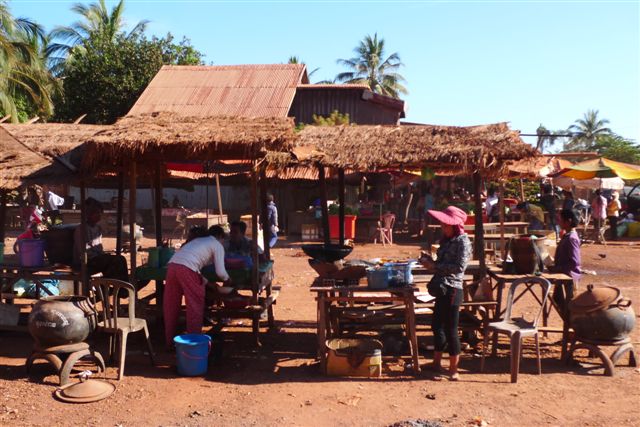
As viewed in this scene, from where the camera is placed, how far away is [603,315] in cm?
657

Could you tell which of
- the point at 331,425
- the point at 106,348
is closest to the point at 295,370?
the point at 331,425

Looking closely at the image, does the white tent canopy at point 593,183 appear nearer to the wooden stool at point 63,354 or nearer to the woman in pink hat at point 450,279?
the woman in pink hat at point 450,279

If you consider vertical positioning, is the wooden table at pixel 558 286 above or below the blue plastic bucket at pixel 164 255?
below

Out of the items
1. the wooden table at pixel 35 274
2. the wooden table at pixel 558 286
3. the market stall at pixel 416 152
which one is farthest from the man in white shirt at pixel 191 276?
the wooden table at pixel 558 286

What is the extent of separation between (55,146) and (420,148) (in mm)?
5744

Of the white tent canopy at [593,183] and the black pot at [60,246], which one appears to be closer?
the black pot at [60,246]

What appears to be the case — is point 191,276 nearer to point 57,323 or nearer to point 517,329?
point 57,323

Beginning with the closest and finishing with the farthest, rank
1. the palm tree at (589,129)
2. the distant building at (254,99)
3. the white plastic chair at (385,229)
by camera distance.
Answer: the white plastic chair at (385,229)
the distant building at (254,99)
the palm tree at (589,129)

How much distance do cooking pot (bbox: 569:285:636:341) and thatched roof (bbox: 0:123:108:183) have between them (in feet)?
20.9

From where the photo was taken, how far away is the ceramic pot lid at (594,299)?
6.55m

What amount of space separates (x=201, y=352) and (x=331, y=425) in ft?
6.37

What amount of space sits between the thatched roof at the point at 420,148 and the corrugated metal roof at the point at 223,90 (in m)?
13.2

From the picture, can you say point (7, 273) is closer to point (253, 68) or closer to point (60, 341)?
point (60, 341)

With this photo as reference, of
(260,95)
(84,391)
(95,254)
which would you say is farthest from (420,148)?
(260,95)
